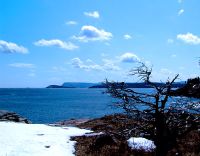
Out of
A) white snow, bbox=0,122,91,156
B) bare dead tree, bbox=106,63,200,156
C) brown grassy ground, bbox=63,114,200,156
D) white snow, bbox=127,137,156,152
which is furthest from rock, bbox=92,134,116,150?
bare dead tree, bbox=106,63,200,156

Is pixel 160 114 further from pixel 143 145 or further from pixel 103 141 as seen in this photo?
pixel 103 141

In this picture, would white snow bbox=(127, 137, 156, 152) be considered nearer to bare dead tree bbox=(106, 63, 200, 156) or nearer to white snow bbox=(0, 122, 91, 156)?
white snow bbox=(0, 122, 91, 156)

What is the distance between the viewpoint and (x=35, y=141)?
77.2ft

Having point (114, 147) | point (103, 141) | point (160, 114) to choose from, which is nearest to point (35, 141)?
point (103, 141)

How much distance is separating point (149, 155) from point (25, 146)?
662cm

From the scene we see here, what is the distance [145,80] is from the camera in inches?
511

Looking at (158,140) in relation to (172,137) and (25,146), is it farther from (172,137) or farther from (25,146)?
(25,146)

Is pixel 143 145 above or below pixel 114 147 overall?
above

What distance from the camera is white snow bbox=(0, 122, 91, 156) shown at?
68.2ft

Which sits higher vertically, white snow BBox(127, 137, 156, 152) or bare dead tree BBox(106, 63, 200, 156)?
bare dead tree BBox(106, 63, 200, 156)

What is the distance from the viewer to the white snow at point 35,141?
818 inches

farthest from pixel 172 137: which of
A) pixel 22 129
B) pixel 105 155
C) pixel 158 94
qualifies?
pixel 22 129

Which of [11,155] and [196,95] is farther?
[11,155]

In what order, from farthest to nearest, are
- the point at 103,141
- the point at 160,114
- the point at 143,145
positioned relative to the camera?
the point at 103,141
the point at 143,145
the point at 160,114
